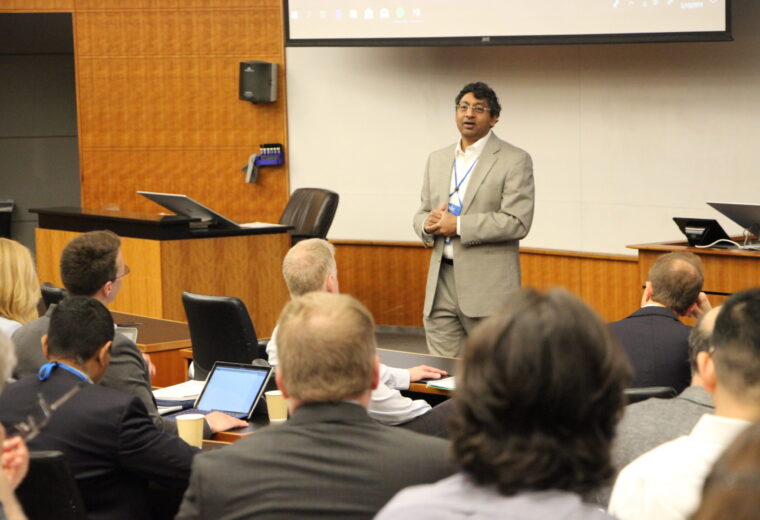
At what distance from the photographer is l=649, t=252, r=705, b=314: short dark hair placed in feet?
12.2

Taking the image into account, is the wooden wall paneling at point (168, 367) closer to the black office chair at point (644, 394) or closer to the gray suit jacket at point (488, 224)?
the gray suit jacket at point (488, 224)

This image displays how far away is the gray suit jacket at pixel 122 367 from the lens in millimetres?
3066

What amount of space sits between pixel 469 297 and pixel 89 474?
2982 millimetres

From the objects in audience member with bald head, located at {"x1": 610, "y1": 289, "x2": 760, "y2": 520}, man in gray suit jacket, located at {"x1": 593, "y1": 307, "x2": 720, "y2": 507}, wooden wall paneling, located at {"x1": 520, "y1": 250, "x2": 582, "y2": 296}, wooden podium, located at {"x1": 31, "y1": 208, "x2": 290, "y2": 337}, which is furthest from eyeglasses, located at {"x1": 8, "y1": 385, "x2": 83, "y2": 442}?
wooden wall paneling, located at {"x1": 520, "y1": 250, "x2": 582, "y2": 296}

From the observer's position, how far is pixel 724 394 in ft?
5.79

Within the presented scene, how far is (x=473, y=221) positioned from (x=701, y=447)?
142 inches

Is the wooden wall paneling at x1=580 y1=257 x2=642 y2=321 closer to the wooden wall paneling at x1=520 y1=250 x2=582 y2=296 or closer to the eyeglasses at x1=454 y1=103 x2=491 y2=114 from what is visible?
the wooden wall paneling at x1=520 y1=250 x2=582 y2=296

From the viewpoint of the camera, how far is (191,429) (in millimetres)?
3025

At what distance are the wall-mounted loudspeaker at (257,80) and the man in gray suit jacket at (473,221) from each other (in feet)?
11.9

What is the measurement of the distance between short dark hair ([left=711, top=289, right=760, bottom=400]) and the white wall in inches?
211

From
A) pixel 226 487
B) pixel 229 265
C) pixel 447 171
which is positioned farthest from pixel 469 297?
pixel 226 487

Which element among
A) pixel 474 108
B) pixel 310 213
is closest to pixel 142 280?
pixel 310 213

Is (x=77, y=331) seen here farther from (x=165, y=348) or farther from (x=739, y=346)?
(x=165, y=348)

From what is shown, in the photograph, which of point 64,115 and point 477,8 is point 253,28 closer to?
point 477,8
